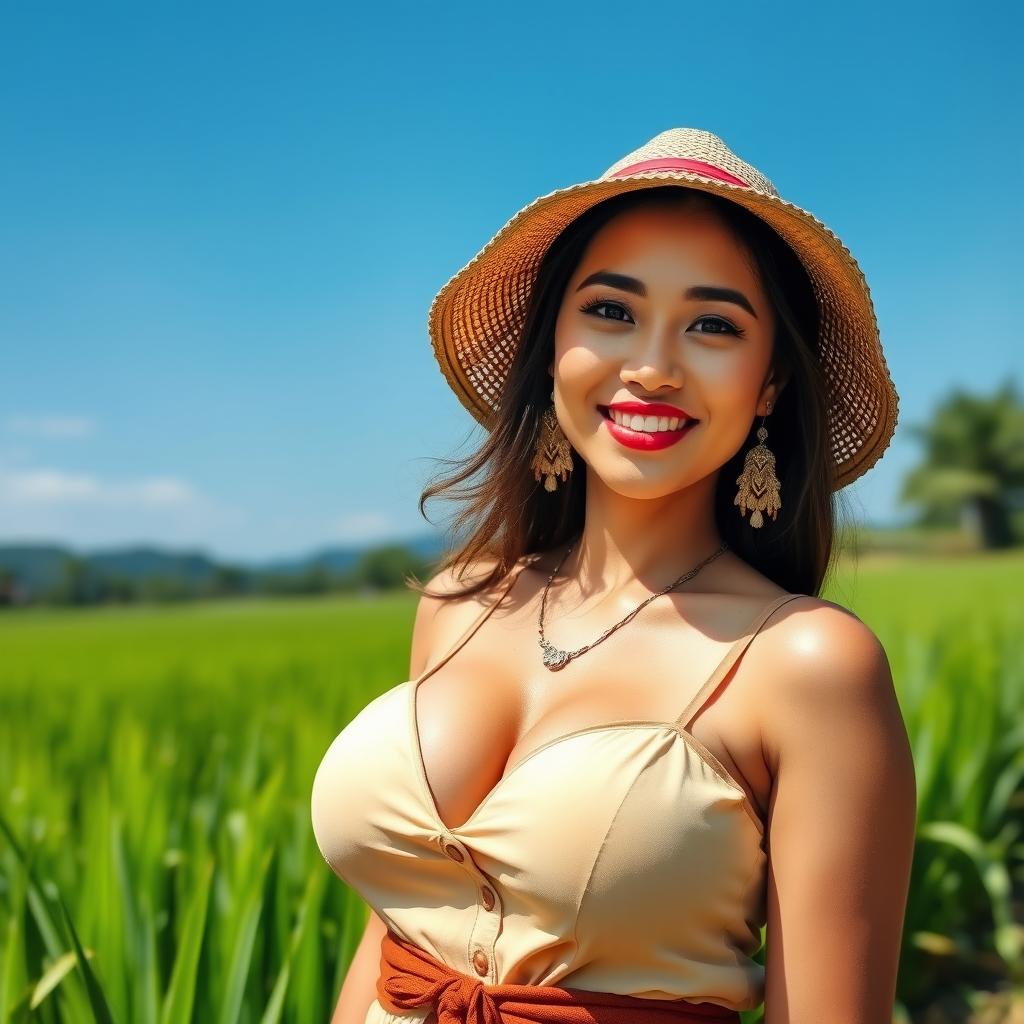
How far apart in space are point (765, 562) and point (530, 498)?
1.44ft

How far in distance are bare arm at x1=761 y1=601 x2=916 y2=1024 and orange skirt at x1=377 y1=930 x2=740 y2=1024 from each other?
0.12 meters

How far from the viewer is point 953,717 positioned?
13.0 ft

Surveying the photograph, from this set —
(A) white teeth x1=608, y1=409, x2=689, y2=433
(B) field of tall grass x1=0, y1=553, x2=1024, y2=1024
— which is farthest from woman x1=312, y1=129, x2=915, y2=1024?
(B) field of tall grass x1=0, y1=553, x2=1024, y2=1024

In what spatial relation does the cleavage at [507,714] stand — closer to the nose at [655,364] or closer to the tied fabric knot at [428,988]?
the tied fabric knot at [428,988]

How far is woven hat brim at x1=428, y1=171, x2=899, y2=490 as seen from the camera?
1.59 meters

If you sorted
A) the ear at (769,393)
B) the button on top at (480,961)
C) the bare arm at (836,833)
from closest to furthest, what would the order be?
the bare arm at (836,833)
the button on top at (480,961)
the ear at (769,393)

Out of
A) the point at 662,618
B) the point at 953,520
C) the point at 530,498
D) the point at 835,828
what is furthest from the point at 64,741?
the point at 953,520

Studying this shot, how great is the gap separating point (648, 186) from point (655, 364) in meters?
0.27

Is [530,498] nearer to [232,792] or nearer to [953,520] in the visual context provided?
[232,792]

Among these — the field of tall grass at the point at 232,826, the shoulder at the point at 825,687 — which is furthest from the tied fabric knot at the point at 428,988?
the shoulder at the point at 825,687

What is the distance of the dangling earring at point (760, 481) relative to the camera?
1.73 metres

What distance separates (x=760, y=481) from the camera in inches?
68.4

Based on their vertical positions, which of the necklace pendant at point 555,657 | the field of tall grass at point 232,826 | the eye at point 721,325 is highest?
the eye at point 721,325

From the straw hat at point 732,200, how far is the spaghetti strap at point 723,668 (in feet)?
1.35
